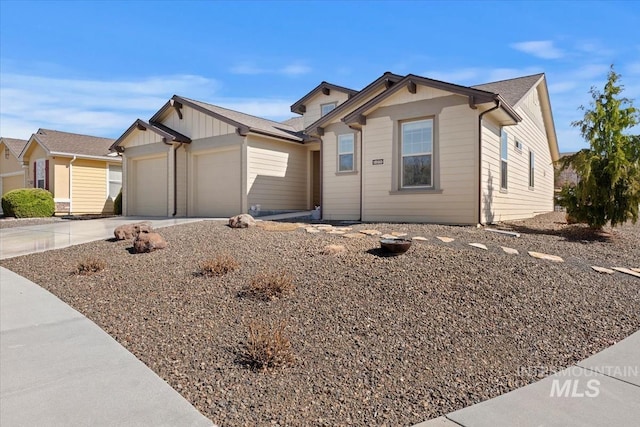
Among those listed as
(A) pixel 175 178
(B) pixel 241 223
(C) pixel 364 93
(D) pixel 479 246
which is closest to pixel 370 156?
(C) pixel 364 93

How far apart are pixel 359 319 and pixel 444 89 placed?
24.9 ft

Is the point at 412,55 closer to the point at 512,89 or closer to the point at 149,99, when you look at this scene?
the point at 512,89

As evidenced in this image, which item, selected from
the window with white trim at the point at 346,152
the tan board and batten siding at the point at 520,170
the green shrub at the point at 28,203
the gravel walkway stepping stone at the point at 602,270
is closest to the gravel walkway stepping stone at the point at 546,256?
the gravel walkway stepping stone at the point at 602,270

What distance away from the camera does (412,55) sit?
468 inches

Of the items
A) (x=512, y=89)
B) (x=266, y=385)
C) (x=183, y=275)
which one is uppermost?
(x=512, y=89)

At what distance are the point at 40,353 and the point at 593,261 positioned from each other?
7733 mm

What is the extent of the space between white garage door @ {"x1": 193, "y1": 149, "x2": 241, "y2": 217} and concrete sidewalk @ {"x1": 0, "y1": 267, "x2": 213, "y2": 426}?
9.93 m

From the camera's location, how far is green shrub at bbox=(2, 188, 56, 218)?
17.4 meters

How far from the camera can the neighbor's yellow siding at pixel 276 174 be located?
45.2 ft

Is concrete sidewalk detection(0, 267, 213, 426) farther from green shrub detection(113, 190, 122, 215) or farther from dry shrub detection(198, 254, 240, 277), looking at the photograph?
green shrub detection(113, 190, 122, 215)

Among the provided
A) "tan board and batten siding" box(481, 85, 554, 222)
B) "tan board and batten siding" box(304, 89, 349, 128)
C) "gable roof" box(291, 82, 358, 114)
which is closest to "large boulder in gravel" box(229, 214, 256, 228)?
"tan board and batten siding" box(481, 85, 554, 222)

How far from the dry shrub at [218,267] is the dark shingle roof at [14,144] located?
2345 cm

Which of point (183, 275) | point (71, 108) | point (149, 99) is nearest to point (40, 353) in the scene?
point (183, 275)

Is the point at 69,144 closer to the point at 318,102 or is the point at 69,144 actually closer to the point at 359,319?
the point at 318,102
